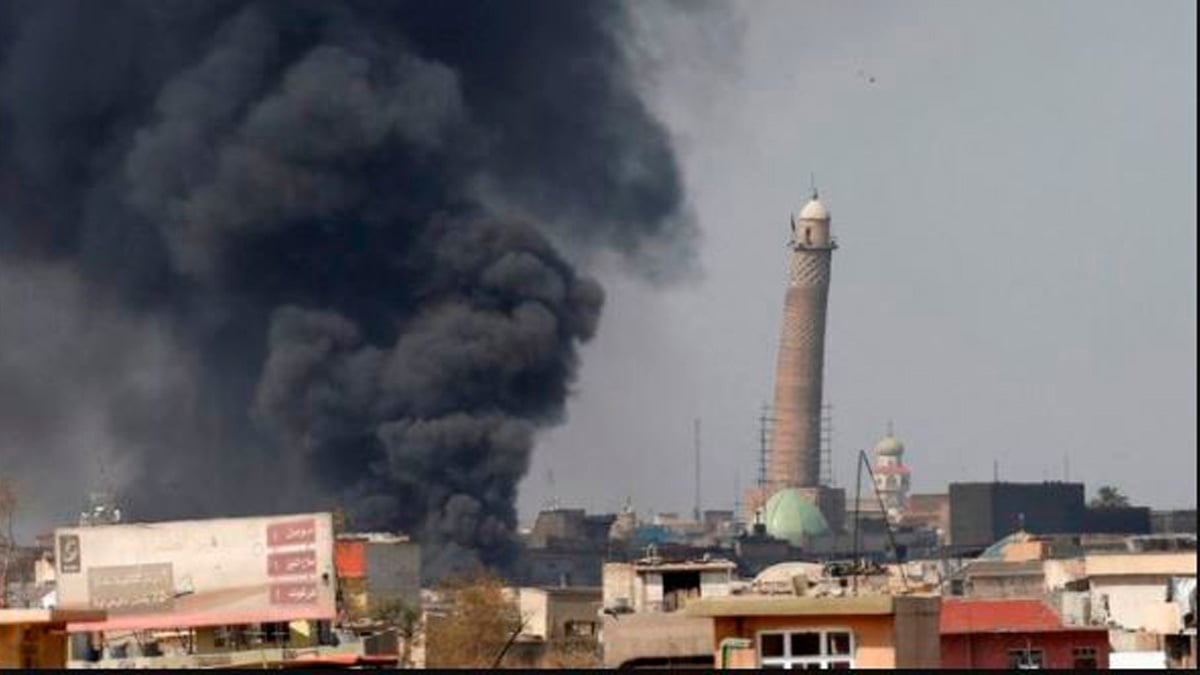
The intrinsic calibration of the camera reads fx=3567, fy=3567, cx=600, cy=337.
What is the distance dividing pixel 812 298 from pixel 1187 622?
114106 mm

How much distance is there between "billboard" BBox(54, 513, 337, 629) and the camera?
32250 millimetres

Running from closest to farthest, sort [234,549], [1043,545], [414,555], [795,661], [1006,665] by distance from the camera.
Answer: [795,661] < [1006,665] < [234,549] < [414,555] < [1043,545]

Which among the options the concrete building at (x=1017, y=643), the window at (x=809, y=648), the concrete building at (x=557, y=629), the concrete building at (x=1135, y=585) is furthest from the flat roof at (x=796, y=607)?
the concrete building at (x=1135, y=585)

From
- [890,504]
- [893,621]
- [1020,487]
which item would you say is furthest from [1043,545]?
[890,504]

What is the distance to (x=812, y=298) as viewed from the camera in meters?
156

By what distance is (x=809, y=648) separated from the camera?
21.6 metres

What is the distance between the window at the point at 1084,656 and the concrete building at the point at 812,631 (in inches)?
384

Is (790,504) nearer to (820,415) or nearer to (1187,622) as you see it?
(820,415)

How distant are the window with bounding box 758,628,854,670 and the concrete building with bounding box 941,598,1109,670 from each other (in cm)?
583

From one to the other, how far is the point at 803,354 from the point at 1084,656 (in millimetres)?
123758

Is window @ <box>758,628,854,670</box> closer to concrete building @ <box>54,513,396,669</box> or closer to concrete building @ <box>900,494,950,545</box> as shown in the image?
concrete building @ <box>54,513,396,669</box>

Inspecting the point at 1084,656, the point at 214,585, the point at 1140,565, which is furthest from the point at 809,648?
the point at 1140,565

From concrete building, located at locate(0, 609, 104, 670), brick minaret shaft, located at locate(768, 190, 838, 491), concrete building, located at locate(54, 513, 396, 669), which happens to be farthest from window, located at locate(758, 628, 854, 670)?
brick minaret shaft, located at locate(768, 190, 838, 491)

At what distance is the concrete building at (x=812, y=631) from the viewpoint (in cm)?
2133
